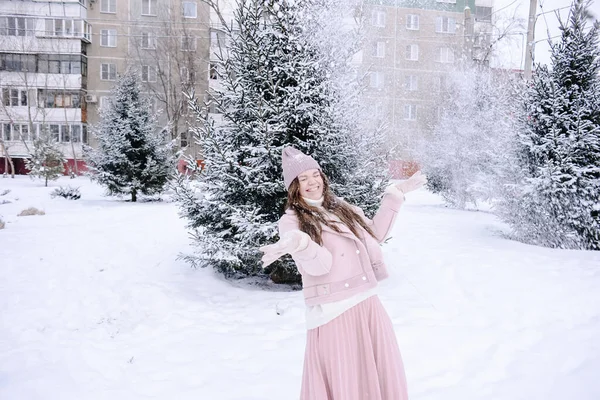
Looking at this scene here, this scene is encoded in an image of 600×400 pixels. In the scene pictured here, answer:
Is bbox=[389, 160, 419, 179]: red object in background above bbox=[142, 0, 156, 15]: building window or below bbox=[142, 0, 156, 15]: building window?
below

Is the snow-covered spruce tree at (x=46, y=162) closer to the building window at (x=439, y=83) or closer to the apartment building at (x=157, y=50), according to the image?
the apartment building at (x=157, y=50)

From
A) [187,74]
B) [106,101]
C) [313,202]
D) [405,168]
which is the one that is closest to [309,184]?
[313,202]

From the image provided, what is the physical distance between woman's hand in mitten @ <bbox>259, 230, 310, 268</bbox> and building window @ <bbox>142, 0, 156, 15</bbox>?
102ft

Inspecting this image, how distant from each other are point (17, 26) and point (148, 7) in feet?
28.4

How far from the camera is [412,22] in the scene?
24812 mm

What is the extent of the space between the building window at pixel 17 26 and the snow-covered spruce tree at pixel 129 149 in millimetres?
18452

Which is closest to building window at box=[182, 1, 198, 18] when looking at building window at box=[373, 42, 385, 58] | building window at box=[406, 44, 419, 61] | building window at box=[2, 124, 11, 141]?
building window at box=[373, 42, 385, 58]

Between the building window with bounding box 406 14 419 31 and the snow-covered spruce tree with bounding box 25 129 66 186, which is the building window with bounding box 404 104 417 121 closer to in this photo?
the building window with bounding box 406 14 419 31

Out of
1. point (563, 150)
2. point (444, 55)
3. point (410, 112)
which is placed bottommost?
point (563, 150)

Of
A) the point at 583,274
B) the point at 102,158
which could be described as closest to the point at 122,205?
the point at 102,158

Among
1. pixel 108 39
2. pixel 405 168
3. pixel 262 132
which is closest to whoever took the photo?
pixel 262 132

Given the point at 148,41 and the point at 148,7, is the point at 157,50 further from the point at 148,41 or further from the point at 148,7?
the point at 148,7

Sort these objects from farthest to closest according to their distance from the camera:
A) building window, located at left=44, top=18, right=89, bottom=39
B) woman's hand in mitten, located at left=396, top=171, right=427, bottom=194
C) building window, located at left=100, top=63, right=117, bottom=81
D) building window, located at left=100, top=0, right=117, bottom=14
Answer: building window, located at left=100, top=63, right=117, bottom=81 → building window, located at left=100, top=0, right=117, bottom=14 → building window, located at left=44, top=18, right=89, bottom=39 → woman's hand in mitten, located at left=396, top=171, right=427, bottom=194

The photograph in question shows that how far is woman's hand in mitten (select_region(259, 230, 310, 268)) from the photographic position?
74.5 inches
